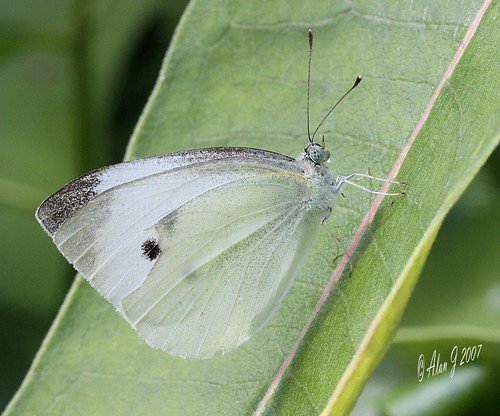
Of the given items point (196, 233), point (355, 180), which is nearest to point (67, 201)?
point (196, 233)

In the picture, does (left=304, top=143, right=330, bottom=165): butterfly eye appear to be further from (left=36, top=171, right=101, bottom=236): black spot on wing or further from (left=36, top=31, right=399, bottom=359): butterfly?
A: (left=36, top=171, right=101, bottom=236): black spot on wing

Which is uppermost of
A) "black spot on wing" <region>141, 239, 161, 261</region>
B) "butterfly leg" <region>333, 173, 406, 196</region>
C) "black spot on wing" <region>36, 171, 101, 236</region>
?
"butterfly leg" <region>333, 173, 406, 196</region>

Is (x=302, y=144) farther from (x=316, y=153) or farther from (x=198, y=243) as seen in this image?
(x=198, y=243)

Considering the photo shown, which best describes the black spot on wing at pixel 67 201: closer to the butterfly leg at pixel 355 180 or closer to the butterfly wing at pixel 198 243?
the butterfly wing at pixel 198 243

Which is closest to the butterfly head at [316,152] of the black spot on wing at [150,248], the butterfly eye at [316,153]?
the butterfly eye at [316,153]

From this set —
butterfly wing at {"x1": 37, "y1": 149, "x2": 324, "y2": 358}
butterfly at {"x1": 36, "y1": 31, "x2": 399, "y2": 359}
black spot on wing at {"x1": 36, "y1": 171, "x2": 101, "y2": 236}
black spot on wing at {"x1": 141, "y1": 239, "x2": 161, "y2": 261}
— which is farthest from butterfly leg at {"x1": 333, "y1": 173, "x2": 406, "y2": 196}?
black spot on wing at {"x1": 36, "y1": 171, "x2": 101, "y2": 236}

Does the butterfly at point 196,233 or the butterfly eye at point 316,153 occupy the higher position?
the butterfly eye at point 316,153

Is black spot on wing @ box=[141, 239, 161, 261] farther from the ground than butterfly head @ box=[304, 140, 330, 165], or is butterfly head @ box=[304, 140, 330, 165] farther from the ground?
butterfly head @ box=[304, 140, 330, 165]

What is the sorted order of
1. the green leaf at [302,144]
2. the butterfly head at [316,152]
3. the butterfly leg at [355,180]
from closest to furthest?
the green leaf at [302,144], the butterfly leg at [355,180], the butterfly head at [316,152]
